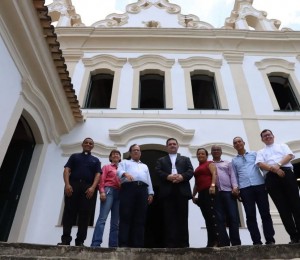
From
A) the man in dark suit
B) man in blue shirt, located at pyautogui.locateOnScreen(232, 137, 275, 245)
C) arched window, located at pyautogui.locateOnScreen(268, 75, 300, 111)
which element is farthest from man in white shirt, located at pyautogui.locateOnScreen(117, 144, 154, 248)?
arched window, located at pyautogui.locateOnScreen(268, 75, 300, 111)

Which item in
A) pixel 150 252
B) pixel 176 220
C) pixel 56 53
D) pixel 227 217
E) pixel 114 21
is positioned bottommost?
pixel 150 252

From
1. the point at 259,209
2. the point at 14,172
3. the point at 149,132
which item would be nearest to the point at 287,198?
the point at 259,209

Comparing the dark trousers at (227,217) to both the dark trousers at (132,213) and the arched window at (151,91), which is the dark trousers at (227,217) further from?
the arched window at (151,91)

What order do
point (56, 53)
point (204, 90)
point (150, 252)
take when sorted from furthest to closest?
point (204, 90) < point (56, 53) < point (150, 252)

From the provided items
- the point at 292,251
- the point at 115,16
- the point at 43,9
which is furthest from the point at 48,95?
the point at 115,16

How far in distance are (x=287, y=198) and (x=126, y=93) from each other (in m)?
6.21

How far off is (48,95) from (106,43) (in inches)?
187

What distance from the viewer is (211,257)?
11.0 feet

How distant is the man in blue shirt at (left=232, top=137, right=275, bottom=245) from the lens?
4547 millimetres

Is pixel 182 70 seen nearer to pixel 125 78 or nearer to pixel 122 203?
pixel 125 78

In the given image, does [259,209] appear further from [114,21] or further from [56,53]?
[114,21]

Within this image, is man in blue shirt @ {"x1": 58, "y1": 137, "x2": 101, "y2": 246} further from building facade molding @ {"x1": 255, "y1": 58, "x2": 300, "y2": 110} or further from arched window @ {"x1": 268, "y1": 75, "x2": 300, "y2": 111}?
arched window @ {"x1": 268, "y1": 75, "x2": 300, "y2": 111}

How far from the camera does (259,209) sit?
464 cm

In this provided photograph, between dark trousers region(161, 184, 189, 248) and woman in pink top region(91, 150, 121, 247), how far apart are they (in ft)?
2.80
